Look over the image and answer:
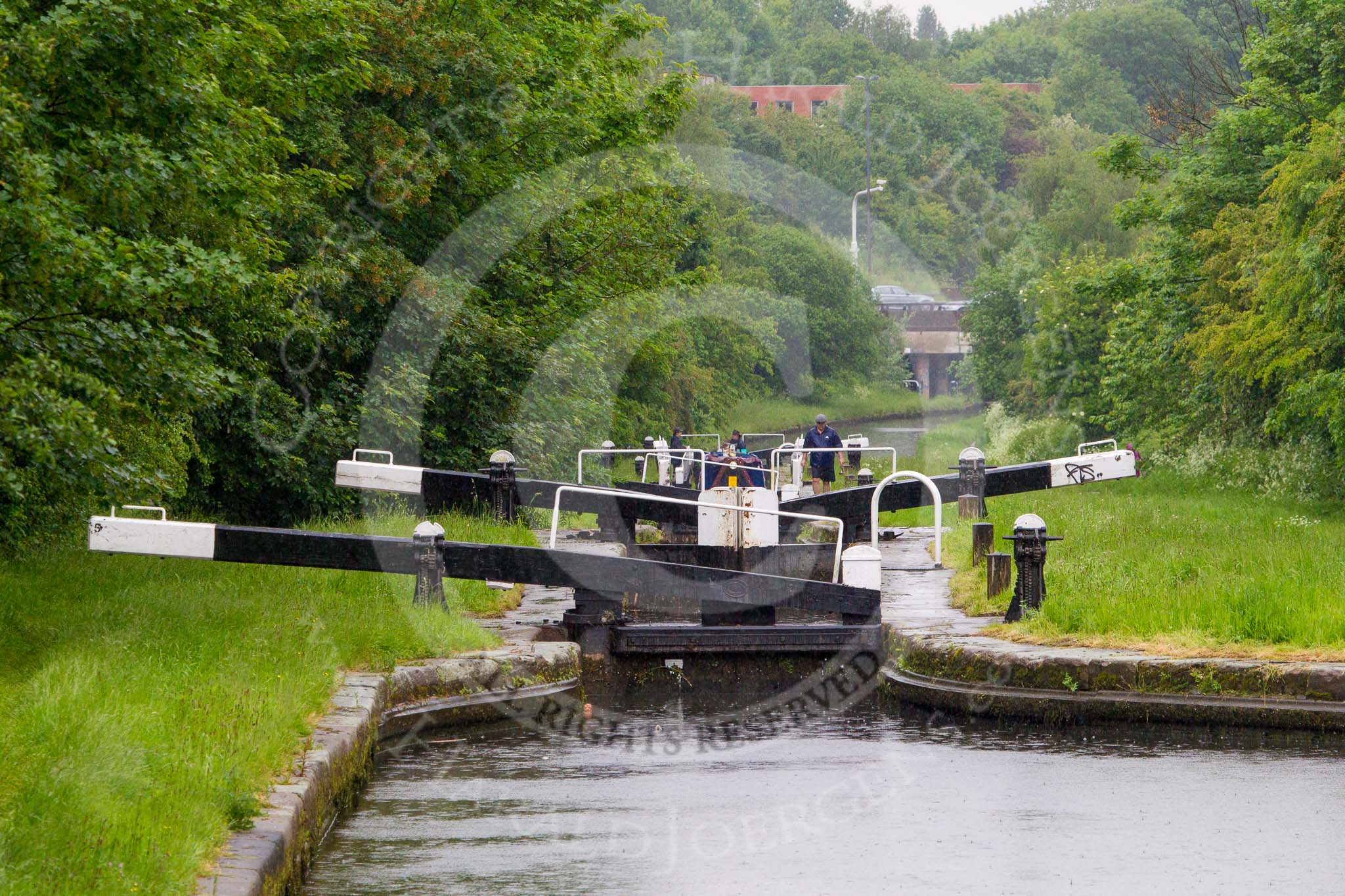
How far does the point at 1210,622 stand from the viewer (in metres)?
11.5

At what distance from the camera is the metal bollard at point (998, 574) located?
1393cm

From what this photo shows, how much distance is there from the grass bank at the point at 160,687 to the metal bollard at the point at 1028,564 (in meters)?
4.15

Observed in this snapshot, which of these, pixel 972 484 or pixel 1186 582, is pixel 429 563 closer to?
pixel 1186 582

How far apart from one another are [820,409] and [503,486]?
2266 inches

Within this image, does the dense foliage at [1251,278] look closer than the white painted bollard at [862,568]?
No

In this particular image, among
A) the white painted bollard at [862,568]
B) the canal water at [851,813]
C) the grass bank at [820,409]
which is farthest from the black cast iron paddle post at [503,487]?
the grass bank at [820,409]

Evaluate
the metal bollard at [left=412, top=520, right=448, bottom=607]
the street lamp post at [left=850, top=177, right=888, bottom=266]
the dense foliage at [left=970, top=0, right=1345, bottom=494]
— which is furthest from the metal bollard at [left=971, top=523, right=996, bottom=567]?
the street lamp post at [left=850, top=177, right=888, bottom=266]

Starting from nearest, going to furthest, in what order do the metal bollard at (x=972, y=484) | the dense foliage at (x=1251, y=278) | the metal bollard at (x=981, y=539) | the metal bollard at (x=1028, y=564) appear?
the metal bollard at (x=1028, y=564) → the metal bollard at (x=981, y=539) → the metal bollard at (x=972, y=484) → the dense foliage at (x=1251, y=278)

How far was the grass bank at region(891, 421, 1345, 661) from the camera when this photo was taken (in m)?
11.1

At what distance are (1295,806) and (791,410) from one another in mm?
63860

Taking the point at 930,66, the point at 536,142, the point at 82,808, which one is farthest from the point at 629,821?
the point at 930,66

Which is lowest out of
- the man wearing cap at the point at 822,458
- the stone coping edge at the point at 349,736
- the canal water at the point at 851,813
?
the canal water at the point at 851,813

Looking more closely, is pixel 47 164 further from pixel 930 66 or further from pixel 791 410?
pixel 930 66

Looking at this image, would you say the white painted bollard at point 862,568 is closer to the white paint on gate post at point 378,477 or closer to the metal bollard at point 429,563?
the metal bollard at point 429,563
